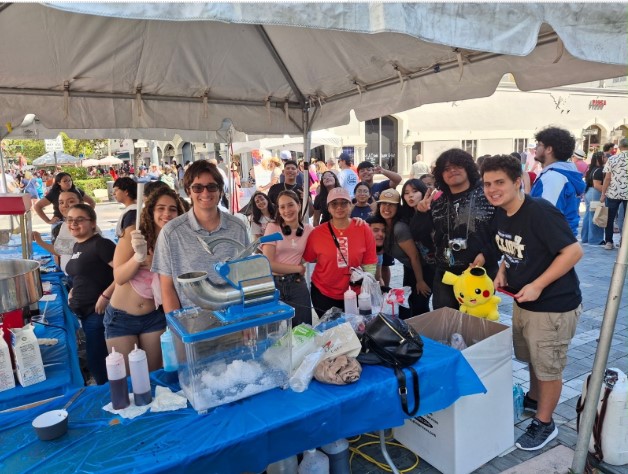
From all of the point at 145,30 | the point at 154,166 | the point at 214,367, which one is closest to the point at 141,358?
the point at 214,367

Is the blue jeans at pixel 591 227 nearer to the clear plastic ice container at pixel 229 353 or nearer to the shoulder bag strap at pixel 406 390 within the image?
the shoulder bag strap at pixel 406 390

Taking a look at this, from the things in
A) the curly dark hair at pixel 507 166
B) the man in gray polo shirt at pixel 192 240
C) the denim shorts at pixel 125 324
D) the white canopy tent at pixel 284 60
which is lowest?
the denim shorts at pixel 125 324

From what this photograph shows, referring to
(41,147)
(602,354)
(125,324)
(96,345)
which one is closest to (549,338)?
(602,354)

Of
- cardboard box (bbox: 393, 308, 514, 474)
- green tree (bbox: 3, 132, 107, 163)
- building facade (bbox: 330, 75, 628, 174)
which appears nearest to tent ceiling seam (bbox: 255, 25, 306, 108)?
cardboard box (bbox: 393, 308, 514, 474)

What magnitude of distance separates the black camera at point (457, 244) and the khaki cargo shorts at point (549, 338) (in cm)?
63

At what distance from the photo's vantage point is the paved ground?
2506 millimetres

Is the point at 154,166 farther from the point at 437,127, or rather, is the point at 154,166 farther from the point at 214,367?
the point at 214,367

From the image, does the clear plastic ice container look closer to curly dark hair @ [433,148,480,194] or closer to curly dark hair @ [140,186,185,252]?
curly dark hair @ [140,186,185,252]

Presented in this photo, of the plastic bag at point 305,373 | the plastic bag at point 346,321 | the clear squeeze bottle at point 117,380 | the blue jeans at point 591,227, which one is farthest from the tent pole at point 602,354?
the blue jeans at point 591,227

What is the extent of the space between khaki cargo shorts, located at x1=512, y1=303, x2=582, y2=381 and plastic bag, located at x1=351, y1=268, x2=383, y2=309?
34.9 inches

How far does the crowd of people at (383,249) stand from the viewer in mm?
2406

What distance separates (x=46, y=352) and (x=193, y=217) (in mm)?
1096

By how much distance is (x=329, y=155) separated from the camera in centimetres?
2100

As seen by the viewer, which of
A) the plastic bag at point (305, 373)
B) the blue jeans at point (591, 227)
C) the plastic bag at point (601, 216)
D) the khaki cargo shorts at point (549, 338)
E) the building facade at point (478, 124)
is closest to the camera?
the plastic bag at point (305, 373)
